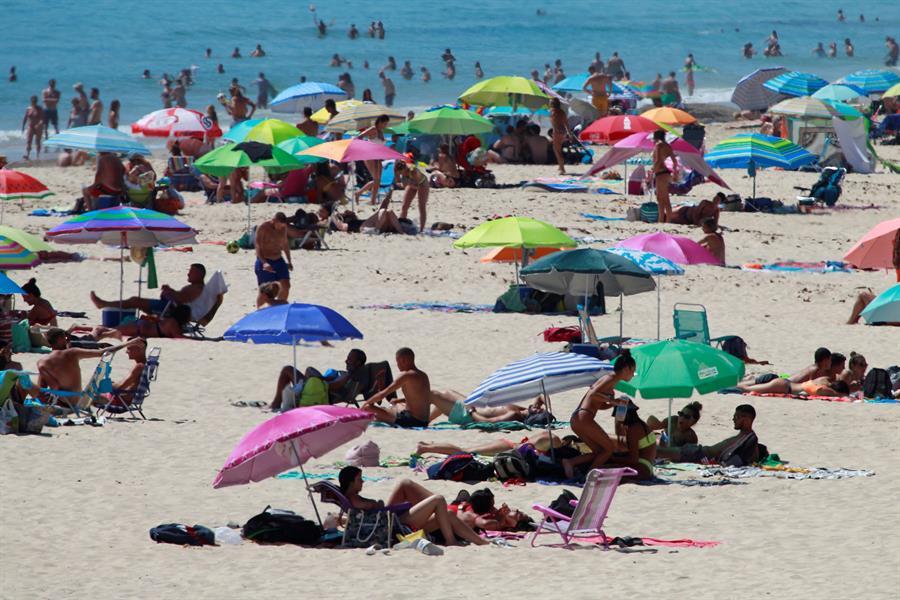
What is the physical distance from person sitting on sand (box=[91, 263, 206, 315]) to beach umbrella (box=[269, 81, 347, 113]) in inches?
595

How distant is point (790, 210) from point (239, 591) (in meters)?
16.3

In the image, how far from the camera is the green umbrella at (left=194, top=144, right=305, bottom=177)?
61.4 ft

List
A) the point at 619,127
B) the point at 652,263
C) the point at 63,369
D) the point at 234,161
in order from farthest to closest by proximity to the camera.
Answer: the point at 619,127, the point at 234,161, the point at 652,263, the point at 63,369

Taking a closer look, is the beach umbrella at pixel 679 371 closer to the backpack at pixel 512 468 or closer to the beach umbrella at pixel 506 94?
the backpack at pixel 512 468

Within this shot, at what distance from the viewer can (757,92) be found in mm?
34750

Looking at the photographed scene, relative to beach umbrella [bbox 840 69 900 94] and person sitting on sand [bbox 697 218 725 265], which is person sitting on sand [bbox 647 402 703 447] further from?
beach umbrella [bbox 840 69 900 94]

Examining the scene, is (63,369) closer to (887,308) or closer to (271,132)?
(887,308)

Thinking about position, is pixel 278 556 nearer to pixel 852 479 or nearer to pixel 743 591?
pixel 743 591

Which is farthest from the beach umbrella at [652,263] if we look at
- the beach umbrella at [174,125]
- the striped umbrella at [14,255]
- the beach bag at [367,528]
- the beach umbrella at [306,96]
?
the beach umbrella at [306,96]

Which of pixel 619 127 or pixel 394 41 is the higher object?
pixel 619 127

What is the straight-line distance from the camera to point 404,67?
54.1 meters

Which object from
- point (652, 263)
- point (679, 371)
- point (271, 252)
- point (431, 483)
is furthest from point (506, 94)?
point (431, 483)

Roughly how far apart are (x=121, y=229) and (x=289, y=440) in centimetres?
615

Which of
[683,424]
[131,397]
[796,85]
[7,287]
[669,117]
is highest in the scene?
[796,85]
